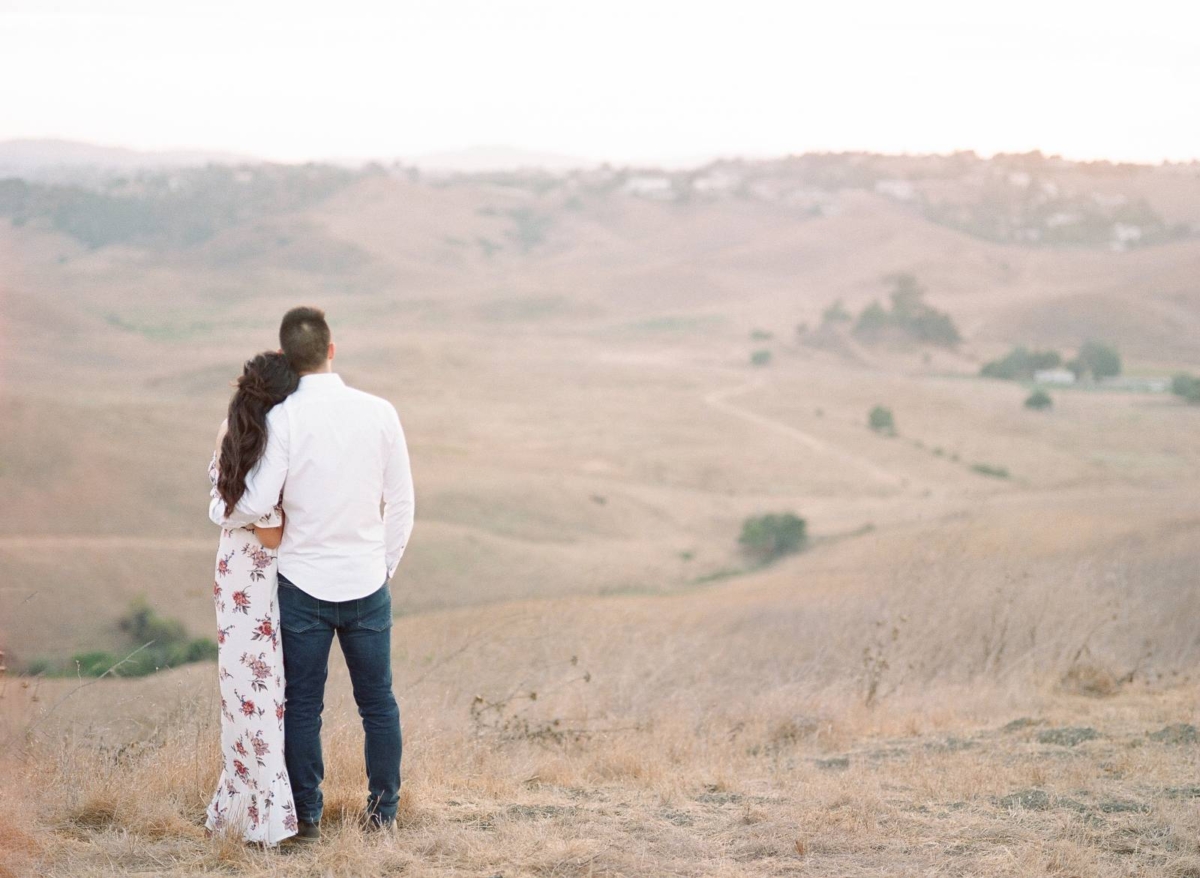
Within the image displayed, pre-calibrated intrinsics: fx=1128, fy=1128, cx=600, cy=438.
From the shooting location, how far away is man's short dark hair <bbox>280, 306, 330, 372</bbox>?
3719mm

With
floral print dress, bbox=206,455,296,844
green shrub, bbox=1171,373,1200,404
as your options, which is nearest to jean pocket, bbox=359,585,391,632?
floral print dress, bbox=206,455,296,844

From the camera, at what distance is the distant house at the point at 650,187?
116 meters

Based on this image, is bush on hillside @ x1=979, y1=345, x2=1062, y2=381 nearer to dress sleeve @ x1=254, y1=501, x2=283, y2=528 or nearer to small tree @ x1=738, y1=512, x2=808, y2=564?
small tree @ x1=738, y1=512, x2=808, y2=564

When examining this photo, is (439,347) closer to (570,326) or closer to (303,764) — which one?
(570,326)

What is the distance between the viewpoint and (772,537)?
27.9 meters

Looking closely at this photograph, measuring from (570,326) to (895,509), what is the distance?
148 feet

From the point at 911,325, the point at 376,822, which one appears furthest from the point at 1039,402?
the point at 376,822

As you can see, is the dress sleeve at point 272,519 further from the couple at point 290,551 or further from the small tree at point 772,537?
the small tree at point 772,537

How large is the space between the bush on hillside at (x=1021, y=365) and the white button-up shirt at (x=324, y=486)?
5691 centimetres

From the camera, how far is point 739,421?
4403cm

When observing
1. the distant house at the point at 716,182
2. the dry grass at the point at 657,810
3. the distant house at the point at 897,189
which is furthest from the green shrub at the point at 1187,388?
the distant house at the point at 716,182

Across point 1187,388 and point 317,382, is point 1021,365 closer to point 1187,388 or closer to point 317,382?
point 1187,388

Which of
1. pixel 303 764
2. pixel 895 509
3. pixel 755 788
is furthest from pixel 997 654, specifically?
pixel 895 509

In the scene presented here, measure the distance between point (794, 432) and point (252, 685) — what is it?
40.0 m
